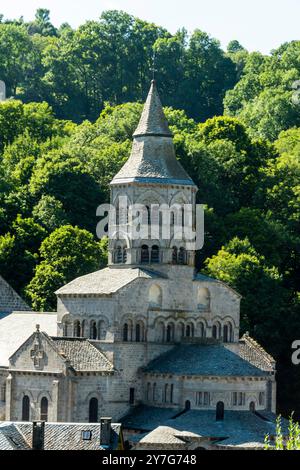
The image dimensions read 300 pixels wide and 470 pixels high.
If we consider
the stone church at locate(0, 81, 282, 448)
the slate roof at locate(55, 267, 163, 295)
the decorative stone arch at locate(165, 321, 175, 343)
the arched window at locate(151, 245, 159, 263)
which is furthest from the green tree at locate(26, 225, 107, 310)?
the decorative stone arch at locate(165, 321, 175, 343)

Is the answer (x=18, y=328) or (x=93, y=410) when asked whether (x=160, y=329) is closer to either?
(x=93, y=410)

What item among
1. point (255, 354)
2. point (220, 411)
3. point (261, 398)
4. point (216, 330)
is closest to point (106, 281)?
point (216, 330)

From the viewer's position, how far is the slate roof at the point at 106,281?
7806 centimetres

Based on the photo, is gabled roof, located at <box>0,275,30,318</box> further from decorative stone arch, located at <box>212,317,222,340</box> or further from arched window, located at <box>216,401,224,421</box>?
arched window, located at <box>216,401,224,421</box>

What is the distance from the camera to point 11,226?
103 metres

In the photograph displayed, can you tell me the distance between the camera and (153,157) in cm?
8175

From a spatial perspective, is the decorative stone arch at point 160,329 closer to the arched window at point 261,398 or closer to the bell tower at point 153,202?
the bell tower at point 153,202

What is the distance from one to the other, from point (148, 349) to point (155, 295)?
9.11 ft

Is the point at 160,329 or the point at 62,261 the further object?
the point at 62,261

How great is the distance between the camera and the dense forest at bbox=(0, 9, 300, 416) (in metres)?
94.1

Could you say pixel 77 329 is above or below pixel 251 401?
above

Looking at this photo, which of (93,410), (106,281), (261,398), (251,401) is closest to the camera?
(93,410)

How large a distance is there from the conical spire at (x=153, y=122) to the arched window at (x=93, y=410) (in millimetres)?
14589

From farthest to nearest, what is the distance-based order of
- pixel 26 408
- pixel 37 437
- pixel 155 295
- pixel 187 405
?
pixel 155 295 → pixel 26 408 → pixel 187 405 → pixel 37 437
